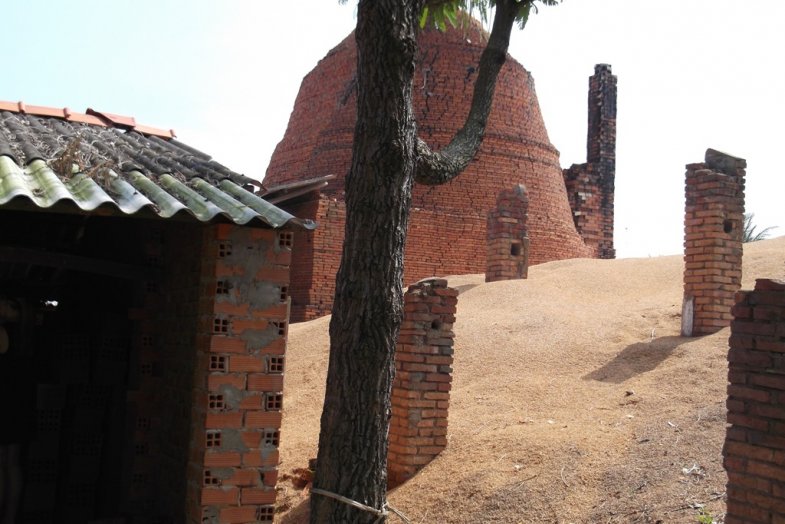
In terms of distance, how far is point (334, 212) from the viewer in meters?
17.8

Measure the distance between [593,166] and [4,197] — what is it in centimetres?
2033

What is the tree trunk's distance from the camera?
4.11 metres

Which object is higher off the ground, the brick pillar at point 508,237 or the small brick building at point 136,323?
the brick pillar at point 508,237

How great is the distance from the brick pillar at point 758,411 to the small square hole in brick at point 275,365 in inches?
110

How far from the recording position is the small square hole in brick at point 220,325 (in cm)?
480

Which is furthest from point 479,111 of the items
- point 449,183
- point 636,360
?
point 449,183

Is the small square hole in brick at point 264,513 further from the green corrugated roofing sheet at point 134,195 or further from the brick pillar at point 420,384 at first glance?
the brick pillar at point 420,384

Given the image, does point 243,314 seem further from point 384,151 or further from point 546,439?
point 546,439

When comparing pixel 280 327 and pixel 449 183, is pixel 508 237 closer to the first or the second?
pixel 449 183

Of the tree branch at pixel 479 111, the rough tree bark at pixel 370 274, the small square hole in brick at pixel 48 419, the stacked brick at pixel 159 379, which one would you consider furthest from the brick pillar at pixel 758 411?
the small square hole in brick at pixel 48 419

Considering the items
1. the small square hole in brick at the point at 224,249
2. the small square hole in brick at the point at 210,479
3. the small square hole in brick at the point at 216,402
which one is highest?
the small square hole in brick at the point at 224,249

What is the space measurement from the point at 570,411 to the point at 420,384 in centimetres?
168

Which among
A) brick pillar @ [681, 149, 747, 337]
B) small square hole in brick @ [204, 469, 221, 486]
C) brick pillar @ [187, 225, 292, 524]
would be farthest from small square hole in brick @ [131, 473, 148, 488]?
brick pillar @ [681, 149, 747, 337]

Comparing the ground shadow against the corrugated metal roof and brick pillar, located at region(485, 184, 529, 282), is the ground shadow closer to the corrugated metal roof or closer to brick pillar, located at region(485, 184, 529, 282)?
brick pillar, located at region(485, 184, 529, 282)
